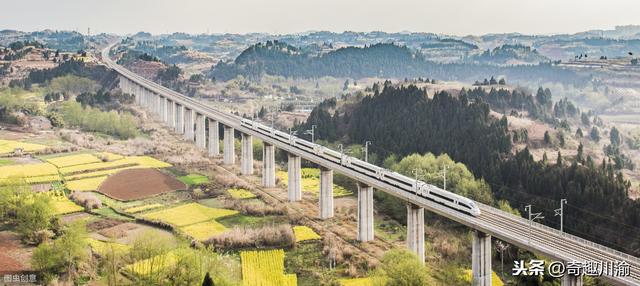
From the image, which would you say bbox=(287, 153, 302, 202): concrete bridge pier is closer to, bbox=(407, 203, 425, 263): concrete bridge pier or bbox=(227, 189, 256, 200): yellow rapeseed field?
bbox=(227, 189, 256, 200): yellow rapeseed field

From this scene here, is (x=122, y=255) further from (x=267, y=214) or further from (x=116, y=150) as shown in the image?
(x=116, y=150)

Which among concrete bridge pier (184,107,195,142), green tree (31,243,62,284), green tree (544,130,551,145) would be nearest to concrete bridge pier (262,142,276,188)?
green tree (31,243,62,284)

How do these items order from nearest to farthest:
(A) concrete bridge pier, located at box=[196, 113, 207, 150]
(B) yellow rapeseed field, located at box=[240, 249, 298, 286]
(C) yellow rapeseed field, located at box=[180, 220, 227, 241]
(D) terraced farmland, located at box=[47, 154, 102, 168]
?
(B) yellow rapeseed field, located at box=[240, 249, 298, 286], (C) yellow rapeseed field, located at box=[180, 220, 227, 241], (D) terraced farmland, located at box=[47, 154, 102, 168], (A) concrete bridge pier, located at box=[196, 113, 207, 150]

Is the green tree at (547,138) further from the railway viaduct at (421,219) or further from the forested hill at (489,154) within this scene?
the railway viaduct at (421,219)

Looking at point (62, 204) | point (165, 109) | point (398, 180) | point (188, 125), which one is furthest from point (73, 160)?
point (398, 180)

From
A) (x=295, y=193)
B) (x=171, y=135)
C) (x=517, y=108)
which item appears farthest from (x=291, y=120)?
(x=295, y=193)

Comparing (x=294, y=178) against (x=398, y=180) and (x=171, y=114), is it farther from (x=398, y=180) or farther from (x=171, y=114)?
(x=171, y=114)
